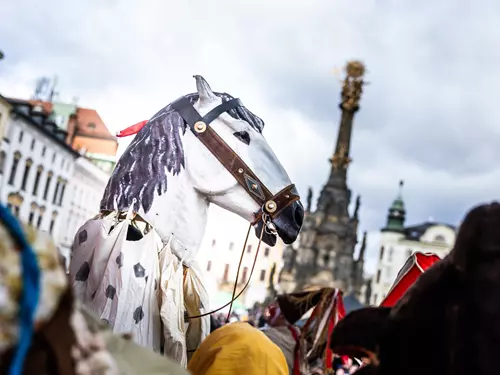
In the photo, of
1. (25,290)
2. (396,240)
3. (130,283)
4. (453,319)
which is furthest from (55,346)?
(396,240)

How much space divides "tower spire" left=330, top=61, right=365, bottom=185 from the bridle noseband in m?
41.4

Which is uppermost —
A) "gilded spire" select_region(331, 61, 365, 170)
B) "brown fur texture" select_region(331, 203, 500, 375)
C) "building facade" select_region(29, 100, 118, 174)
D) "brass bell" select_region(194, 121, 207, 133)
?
"gilded spire" select_region(331, 61, 365, 170)

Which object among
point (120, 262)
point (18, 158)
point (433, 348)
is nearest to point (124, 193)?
point (120, 262)

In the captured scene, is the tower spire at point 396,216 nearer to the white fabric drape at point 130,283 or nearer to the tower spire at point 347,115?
the tower spire at point 347,115

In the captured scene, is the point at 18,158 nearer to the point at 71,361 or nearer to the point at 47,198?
the point at 47,198

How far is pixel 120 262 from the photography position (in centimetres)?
212

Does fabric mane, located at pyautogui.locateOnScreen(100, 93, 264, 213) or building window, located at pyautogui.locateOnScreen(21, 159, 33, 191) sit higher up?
→ building window, located at pyautogui.locateOnScreen(21, 159, 33, 191)

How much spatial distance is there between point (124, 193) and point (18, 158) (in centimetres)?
3128

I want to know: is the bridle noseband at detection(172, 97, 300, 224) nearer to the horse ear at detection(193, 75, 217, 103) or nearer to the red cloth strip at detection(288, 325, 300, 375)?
the horse ear at detection(193, 75, 217, 103)

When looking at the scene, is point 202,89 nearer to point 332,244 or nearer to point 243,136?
point 243,136

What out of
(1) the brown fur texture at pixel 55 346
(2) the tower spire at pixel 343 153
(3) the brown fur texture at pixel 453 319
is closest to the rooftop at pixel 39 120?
(2) the tower spire at pixel 343 153

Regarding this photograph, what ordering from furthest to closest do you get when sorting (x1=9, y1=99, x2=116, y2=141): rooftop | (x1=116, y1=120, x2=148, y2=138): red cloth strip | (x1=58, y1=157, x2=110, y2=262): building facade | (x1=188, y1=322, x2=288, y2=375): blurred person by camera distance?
1. (x1=58, y1=157, x2=110, y2=262): building facade
2. (x1=9, y1=99, x2=116, y2=141): rooftop
3. (x1=116, y1=120, x2=148, y2=138): red cloth strip
4. (x1=188, y1=322, x2=288, y2=375): blurred person

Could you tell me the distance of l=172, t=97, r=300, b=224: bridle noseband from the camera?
2402 millimetres

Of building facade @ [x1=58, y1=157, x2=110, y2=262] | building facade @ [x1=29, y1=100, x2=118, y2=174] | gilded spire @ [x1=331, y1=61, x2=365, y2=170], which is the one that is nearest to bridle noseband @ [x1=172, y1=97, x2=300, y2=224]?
building facade @ [x1=58, y1=157, x2=110, y2=262]
